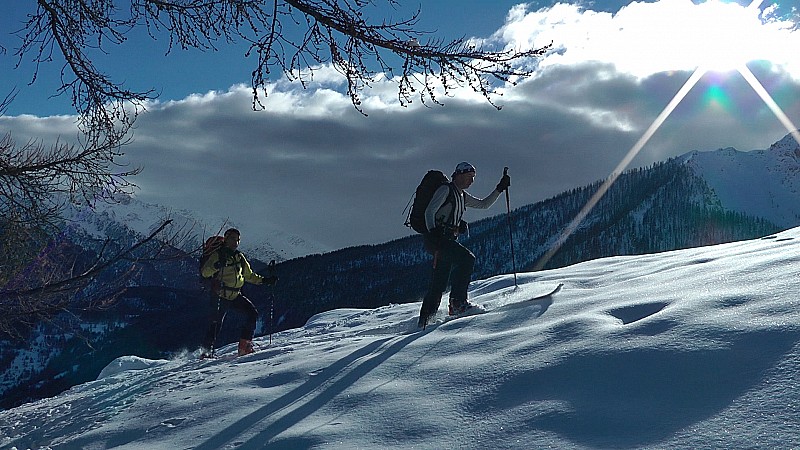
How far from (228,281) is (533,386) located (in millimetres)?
6178

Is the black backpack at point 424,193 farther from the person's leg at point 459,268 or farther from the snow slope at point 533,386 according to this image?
the snow slope at point 533,386

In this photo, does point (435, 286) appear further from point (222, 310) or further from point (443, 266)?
point (222, 310)

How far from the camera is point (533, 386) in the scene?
360cm

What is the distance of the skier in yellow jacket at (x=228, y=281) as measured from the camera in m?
8.45

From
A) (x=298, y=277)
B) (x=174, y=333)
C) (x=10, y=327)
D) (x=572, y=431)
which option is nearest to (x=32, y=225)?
(x=10, y=327)

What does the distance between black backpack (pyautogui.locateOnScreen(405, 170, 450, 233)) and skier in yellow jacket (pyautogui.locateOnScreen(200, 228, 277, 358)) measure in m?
2.74

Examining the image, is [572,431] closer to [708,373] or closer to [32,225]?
[708,373]

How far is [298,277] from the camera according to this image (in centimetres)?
14238

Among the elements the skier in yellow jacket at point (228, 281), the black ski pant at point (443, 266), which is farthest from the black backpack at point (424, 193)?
the skier in yellow jacket at point (228, 281)

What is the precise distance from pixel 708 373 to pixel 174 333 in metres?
127

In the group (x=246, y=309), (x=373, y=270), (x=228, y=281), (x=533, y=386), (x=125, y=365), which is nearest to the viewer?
(x=533, y=386)

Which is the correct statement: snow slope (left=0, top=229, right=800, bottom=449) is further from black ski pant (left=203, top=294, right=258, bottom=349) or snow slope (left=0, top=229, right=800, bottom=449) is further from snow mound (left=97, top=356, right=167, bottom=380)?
snow mound (left=97, top=356, right=167, bottom=380)

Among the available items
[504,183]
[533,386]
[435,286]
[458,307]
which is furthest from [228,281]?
[533,386]

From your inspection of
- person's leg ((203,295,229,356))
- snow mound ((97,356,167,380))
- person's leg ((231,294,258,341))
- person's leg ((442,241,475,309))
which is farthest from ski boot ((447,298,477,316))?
snow mound ((97,356,167,380))
